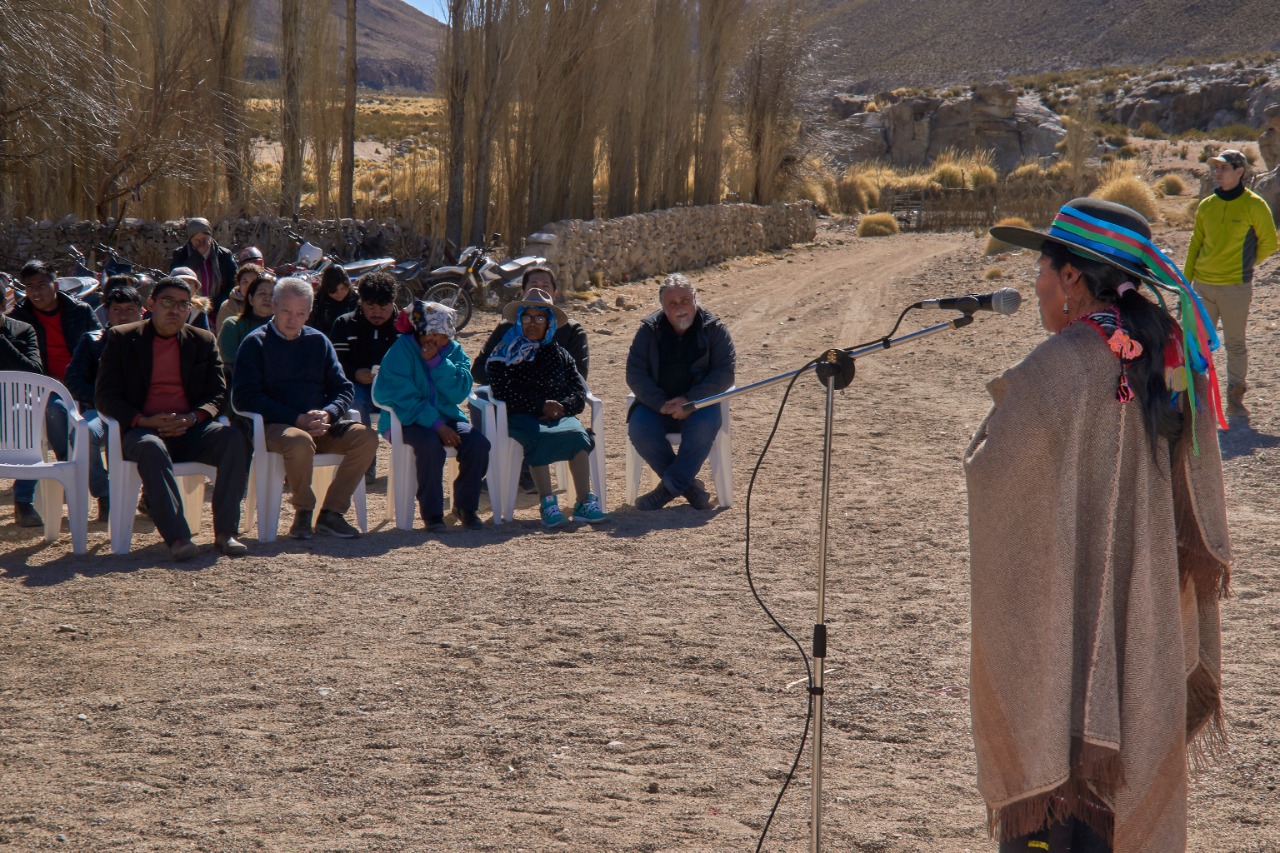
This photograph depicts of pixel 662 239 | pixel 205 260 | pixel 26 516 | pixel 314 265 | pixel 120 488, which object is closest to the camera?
pixel 120 488

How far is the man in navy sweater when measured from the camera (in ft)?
21.8

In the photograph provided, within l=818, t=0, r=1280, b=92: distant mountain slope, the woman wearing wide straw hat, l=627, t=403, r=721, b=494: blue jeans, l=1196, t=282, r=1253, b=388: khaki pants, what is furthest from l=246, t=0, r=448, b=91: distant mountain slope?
the woman wearing wide straw hat

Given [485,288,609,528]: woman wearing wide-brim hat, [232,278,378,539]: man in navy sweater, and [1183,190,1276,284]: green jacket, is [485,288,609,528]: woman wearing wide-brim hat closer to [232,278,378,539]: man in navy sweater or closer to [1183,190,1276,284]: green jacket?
[232,278,378,539]: man in navy sweater

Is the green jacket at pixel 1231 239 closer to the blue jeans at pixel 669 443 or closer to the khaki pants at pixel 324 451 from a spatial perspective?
the blue jeans at pixel 669 443

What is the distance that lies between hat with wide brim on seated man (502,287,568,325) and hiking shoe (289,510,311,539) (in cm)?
163

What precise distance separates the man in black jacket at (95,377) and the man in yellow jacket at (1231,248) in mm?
6942

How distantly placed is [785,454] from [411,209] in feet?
35.1

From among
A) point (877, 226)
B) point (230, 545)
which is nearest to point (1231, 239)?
point (230, 545)

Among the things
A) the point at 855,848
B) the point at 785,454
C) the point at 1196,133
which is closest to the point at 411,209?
the point at 785,454

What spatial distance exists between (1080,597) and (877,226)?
30611 mm

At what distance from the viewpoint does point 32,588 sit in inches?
222

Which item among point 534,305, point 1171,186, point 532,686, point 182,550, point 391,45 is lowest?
point 532,686

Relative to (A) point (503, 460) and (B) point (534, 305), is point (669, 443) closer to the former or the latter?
(A) point (503, 460)

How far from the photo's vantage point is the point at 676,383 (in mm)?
7613
